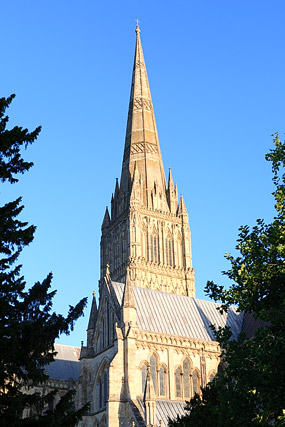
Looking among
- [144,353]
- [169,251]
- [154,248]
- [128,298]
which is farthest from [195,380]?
[169,251]

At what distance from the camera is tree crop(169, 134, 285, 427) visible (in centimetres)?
1909

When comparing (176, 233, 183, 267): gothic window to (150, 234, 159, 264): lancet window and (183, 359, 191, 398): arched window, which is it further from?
(183, 359, 191, 398): arched window

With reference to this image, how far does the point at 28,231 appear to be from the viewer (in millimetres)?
18203

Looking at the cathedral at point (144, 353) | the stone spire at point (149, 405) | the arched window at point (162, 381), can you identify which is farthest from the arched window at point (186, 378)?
the stone spire at point (149, 405)

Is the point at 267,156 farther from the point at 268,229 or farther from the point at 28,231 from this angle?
the point at 28,231

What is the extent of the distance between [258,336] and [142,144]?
55350 millimetres

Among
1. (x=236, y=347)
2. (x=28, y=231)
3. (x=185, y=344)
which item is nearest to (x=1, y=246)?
(x=28, y=231)

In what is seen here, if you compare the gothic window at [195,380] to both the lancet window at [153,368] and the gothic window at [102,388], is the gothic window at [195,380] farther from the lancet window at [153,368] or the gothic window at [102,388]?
the gothic window at [102,388]

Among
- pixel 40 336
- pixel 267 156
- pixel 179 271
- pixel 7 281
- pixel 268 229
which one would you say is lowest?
pixel 40 336

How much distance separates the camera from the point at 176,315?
1660 inches

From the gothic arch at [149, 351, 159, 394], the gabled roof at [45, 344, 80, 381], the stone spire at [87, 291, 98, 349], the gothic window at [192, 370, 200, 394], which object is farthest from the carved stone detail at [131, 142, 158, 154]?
the gothic arch at [149, 351, 159, 394]

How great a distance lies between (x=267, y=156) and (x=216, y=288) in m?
5.13

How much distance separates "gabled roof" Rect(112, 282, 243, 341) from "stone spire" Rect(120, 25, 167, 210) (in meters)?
26.2

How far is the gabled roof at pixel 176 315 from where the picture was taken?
1590 inches
